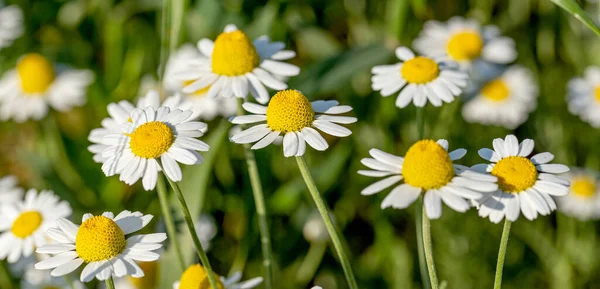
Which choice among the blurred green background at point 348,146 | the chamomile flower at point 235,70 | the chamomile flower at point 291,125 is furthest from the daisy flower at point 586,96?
the chamomile flower at point 291,125

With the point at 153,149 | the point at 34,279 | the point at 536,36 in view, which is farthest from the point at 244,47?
the point at 536,36

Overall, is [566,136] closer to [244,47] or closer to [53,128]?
[244,47]

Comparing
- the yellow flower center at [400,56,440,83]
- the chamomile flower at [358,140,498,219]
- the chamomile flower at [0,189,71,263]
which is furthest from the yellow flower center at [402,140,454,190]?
the chamomile flower at [0,189,71,263]

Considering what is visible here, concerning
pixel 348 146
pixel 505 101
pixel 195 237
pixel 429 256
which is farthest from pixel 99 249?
pixel 505 101

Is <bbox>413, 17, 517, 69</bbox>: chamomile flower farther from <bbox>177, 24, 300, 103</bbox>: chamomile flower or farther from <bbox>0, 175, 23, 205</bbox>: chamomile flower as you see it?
<bbox>0, 175, 23, 205</bbox>: chamomile flower

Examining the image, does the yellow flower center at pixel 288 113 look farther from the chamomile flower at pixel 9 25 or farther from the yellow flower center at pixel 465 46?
the chamomile flower at pixel 9 25

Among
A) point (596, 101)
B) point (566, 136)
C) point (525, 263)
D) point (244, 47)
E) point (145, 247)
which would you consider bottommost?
point (525, 263)

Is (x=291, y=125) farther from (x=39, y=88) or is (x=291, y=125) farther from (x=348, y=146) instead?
(x=39, y=88)
